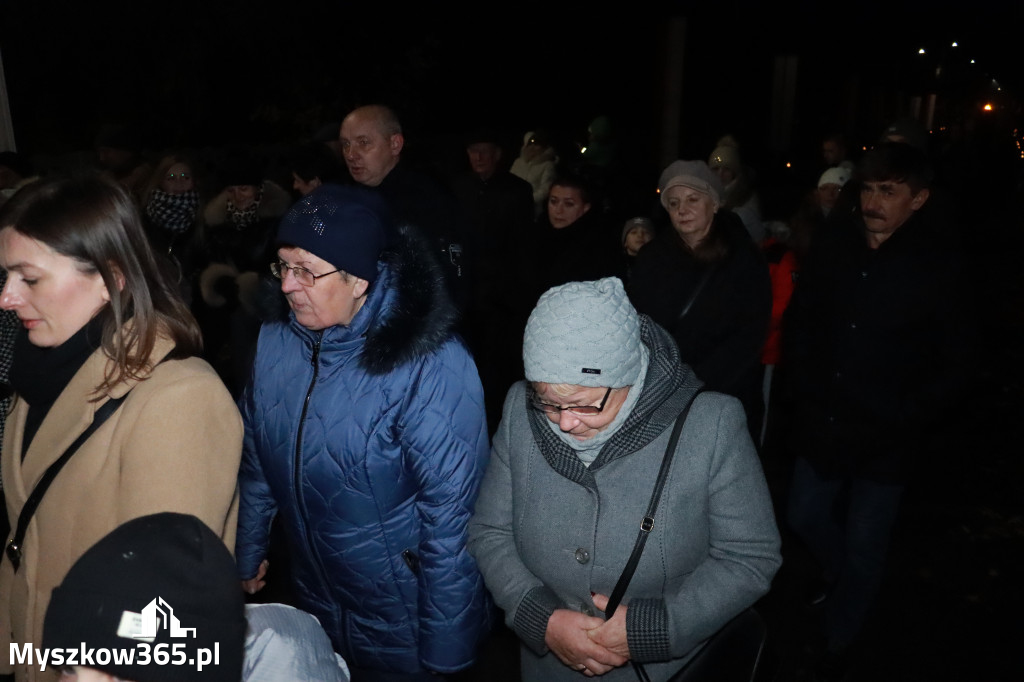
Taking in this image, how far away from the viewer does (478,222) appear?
19.7ft

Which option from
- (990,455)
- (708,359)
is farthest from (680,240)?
(990,455)

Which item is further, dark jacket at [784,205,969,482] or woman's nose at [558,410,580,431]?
dark jacket at [784,205,969,482]

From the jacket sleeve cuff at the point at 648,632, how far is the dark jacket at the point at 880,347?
1697 millimetres

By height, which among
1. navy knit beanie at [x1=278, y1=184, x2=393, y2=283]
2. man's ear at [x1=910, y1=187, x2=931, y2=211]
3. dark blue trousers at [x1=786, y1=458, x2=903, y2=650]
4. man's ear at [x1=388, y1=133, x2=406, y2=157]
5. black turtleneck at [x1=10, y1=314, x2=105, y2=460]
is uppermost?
man's ear at [x1=388, y1=133, x2=406, y2=157]

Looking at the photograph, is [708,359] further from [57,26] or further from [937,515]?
[57,26]

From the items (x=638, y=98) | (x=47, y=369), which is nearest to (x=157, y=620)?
(x=47, y=369)

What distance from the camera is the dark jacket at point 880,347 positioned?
125 inches

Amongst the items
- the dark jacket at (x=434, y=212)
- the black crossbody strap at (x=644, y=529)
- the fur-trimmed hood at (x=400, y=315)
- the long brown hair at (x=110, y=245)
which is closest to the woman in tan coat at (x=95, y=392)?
the long brown hair at (x=110, y=245)

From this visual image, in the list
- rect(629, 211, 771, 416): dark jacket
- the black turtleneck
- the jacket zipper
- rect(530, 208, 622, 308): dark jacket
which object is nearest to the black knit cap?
the black turtleneck

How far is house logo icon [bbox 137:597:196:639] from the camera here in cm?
129

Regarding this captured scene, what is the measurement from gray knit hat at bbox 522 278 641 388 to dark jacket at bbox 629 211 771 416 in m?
1.69

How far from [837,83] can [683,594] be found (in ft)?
93.3

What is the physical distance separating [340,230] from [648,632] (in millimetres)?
1290

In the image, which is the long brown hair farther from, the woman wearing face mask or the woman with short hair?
the woman wearing face mask
